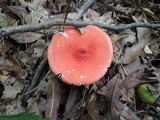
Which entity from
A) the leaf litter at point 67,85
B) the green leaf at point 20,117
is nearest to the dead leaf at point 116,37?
the leaf litter at point 67,85

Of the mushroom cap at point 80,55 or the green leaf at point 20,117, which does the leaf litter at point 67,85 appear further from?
the green leaf at point 20,117

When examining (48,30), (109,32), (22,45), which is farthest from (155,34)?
(22,45)

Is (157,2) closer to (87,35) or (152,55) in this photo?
(152,55)

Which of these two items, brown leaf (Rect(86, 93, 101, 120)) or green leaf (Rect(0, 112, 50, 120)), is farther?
brown leaf (Rect(86, 93, 101, 120))

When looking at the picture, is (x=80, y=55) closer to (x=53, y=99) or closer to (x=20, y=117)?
(x=53, y=99)

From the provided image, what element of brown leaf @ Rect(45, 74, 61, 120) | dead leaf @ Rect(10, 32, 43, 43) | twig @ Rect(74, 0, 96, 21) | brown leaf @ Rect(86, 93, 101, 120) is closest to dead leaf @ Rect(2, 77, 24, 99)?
brown leaf @ Rect(45, 74, 61, 120)

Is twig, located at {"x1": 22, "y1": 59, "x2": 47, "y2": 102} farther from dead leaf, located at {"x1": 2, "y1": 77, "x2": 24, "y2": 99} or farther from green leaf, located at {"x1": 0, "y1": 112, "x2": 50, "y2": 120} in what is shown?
green leaf, located at {"x1": 0, "y1": 112, "x2": 50, "y2": 120}
